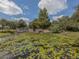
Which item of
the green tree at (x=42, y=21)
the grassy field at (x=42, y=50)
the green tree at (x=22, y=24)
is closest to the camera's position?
the grassy field at (x=42, y=50)

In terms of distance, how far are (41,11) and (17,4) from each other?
6.04 m

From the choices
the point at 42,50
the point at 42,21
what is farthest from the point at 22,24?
the point at 42,50

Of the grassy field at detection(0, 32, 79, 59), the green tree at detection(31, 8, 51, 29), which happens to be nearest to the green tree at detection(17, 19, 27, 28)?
the green tree at detection(31, 8, 51, 29)

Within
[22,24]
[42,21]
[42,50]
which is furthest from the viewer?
[22,24]

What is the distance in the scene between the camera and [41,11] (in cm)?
1911

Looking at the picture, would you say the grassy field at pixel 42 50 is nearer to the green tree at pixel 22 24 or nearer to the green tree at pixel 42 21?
the green tree at pixel 42 21

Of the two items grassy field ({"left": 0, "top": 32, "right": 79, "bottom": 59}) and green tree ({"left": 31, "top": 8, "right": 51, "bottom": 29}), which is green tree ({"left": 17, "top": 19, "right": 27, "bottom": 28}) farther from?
grassy field ({"left": 0, "top": 32, "right": 79, "bottom": 59})

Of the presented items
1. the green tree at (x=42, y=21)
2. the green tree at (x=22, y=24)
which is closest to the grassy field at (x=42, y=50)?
the green tree at (x=42, y=21)

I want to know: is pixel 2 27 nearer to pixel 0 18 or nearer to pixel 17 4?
pixel 0 18

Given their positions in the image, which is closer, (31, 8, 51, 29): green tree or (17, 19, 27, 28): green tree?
(31, 8, 51, 29): green tree

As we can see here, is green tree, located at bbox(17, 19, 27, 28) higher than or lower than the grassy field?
higher

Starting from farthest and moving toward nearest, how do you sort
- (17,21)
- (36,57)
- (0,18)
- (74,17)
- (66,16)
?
(0,18) → (17,21) → (66,16) → (74,17) → (36,57)

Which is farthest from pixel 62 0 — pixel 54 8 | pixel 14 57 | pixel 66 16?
pixel 14 57

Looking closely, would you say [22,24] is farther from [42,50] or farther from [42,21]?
[42,50]
